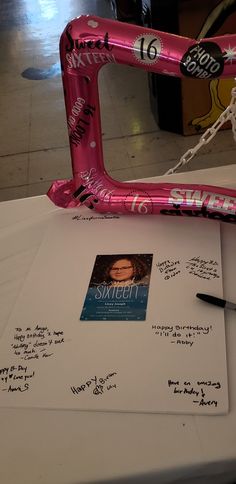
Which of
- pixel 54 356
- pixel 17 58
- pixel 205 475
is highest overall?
pixel 17 58

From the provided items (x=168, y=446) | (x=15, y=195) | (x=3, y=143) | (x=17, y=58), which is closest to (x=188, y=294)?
(x=168, y=446)

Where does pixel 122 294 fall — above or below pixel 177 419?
above

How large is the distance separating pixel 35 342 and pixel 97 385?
89 millimetres

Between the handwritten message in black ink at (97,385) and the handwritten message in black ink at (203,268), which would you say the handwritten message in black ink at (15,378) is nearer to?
the handwritten message in black ink at (97,385)

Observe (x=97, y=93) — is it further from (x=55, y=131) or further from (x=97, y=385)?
(x=55, y=131)

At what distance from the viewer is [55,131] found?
6.96ft

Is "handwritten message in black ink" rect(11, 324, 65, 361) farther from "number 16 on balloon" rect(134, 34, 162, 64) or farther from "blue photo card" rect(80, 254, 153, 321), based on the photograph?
"number 16 on balloon" rect(134, 34, 162, 64)

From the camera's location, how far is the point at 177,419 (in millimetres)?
464

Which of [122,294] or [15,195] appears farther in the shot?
[15,195]

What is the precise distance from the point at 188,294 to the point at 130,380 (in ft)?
0.42

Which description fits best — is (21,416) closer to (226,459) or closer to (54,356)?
(54,356)

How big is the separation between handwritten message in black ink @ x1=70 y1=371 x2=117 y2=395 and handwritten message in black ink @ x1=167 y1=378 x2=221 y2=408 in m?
0.05

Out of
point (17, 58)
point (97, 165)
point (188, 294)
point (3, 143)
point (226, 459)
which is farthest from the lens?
point (17, 58)

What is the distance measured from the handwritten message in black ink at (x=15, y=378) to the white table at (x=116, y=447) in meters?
0.02
